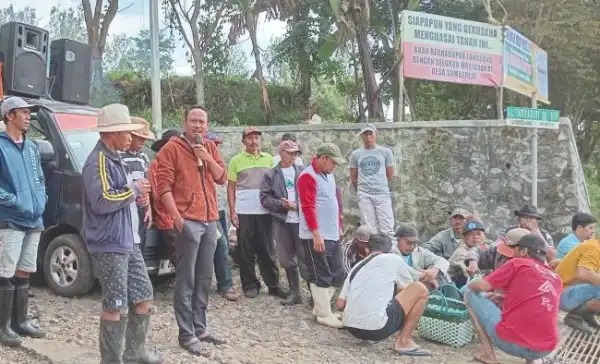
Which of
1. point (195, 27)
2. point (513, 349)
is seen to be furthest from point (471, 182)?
point (195, 27)

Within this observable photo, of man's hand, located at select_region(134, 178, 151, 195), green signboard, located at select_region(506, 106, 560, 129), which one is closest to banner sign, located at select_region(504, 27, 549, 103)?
green signboard, located at select_region(506, 106, 560, 129)

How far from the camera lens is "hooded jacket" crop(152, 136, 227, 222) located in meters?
4.54

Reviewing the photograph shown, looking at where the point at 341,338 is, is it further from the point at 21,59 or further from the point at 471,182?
the point at 21,59

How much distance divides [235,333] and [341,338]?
0.95 metres

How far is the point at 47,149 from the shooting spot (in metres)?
5.64

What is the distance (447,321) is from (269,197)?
6.76 feet

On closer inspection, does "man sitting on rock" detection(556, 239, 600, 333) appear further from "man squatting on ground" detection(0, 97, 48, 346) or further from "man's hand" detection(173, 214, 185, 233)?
"man squatting on ground" detection(0, 97, 48, 346)

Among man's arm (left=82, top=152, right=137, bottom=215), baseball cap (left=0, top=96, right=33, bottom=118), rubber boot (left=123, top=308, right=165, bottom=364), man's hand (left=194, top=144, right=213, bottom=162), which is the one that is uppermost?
baseball cap (left=0, top=96, right=33, bottom=118)

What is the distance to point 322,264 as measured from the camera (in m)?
5.94

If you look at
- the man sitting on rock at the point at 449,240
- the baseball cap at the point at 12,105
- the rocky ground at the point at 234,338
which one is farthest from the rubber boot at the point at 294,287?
the baseball cap at the point at 12,105

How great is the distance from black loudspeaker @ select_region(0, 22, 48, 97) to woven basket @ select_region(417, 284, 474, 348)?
4.66m

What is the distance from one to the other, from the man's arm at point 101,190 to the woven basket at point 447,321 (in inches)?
121

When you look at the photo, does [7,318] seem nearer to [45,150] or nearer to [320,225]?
[45,150]

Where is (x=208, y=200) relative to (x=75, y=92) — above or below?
below
